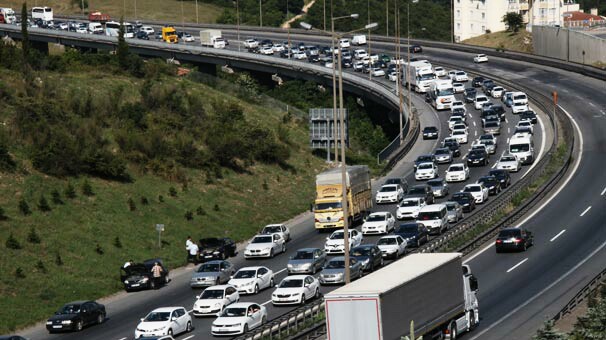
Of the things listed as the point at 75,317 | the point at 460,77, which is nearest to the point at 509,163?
the point at 75,317

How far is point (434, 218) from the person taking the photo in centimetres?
6756

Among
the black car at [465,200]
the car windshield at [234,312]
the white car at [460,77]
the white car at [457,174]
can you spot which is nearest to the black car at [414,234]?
the black car at [465,200]

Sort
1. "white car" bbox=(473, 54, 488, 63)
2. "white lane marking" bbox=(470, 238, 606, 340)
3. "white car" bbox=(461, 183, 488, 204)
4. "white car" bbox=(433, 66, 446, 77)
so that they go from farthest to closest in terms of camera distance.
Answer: "white car" bbox=(473, 54, 488, 63) < "white car" bbox=(433, 66, 446, 77) < "white car" bbox=(461, 183, 488, 204) < "white lane marking" bbox=(470, 238, 606, 340)

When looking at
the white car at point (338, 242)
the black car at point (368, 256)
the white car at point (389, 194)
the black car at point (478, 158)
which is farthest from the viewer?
the black car at point (478, 158)

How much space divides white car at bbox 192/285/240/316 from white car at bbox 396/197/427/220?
71.3 feet

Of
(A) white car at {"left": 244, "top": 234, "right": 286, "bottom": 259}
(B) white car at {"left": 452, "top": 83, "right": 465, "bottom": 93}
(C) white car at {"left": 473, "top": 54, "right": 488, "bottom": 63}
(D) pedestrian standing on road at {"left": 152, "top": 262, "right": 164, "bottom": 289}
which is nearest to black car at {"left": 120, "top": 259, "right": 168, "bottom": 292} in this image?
(D) pedestrian standing on road at {"left": 152, "top": 262, "right": 164, "bottom": 289}

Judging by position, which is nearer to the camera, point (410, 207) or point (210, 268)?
point (210, 268)

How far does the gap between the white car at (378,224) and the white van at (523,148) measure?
22657 millimetres

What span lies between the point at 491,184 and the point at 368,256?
22.7 metres

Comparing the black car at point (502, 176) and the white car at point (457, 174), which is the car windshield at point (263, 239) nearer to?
the black car at point (502, 176)

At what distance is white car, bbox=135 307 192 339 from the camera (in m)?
47.9

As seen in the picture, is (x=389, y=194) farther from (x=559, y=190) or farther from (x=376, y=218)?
(x=559, y=190)

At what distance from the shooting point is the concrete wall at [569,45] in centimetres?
15412

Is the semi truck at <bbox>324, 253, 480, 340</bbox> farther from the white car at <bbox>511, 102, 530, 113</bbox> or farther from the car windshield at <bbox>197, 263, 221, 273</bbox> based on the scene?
the white car at <bbox>511, 102, 530, 113</bbox>
